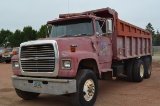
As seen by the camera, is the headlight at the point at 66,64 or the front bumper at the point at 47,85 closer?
the front bumper at the point at 47,85

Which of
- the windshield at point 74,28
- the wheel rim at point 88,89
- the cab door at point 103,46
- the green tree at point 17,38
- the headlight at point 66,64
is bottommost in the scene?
the wheel rim at point 88,89

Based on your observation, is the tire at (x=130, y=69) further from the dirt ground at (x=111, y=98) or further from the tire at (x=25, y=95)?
the tire at (x=25, y=95)

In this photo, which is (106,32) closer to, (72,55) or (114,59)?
(114,59)

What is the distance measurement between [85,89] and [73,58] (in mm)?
929

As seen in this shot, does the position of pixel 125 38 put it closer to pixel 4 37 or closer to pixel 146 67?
pixel 146 67

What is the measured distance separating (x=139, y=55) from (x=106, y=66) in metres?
3.62

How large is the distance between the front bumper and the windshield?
1.88 meters

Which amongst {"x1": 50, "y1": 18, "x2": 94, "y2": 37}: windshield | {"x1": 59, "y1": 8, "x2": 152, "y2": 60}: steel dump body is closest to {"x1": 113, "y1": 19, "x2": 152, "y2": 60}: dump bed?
{"x1": 59, "y1": 8, "x2": 152, "y2": 60}: steel dump body

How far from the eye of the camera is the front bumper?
596 centimetres

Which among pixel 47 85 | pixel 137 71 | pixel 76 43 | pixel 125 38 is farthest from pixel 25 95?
pixel 137 71

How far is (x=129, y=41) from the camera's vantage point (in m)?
10.3

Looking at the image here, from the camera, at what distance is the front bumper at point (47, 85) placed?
5.96 metres

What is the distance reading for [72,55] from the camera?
6.05 meters

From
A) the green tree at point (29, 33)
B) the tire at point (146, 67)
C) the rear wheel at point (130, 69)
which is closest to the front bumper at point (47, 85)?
the rear wheel at point (130, 69)
